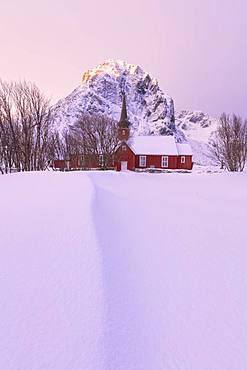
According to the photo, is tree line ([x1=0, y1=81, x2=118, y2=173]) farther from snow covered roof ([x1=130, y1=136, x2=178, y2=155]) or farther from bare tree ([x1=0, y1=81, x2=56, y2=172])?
snow covered roof ([x1=130, y1=136, x2=178, y2=155])

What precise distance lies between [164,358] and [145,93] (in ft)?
651

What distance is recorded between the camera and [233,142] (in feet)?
107

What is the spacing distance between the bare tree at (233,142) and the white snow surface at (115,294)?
28.4 m

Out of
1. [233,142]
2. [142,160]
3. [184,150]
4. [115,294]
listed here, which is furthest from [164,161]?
[115,294]

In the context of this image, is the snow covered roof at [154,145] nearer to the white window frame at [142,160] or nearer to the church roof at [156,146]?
the church roof at [156,146]

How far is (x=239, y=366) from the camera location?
2670 millimetres

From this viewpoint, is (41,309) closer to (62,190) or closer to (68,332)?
(68,332)

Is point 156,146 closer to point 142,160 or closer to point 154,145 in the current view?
point 154,145

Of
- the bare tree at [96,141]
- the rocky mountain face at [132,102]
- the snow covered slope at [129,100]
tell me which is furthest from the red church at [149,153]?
the rocky mountain face at [132,102]

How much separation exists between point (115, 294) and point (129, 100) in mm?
183782

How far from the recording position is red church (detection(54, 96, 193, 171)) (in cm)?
4134

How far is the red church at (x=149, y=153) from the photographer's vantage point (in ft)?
136

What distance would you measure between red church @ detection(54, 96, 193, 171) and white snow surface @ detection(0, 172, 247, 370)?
34.2 m

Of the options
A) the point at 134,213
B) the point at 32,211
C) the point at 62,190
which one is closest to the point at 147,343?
the point at 32,211
